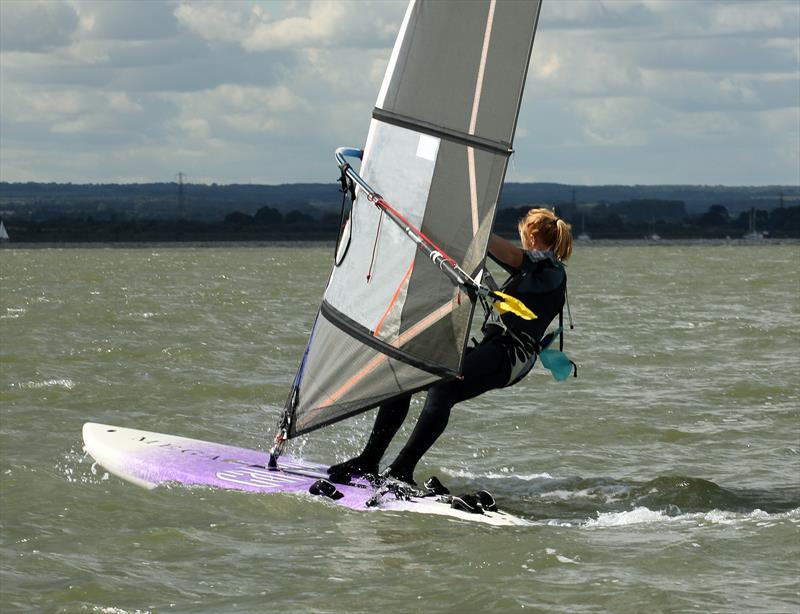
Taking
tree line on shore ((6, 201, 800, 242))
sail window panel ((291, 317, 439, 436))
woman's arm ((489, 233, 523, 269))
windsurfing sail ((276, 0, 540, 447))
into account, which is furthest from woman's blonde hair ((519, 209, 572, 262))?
tree line on shore ((6, 201, 800, 242))

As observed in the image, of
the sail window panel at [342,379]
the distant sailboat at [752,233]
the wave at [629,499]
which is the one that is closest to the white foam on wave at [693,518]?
the wave at [629,499]

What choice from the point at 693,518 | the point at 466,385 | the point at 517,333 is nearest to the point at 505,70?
the point at 517,333

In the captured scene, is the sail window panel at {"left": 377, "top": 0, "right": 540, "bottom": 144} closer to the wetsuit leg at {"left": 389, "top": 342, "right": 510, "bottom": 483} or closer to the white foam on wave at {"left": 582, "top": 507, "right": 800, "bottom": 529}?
the wetsuit leg at {"left": 389, "top": 342, "right": 510, "bottom": 483}

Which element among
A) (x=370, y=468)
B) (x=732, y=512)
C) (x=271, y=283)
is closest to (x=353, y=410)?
(x=370, y=468)

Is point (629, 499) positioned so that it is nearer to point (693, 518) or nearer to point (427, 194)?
point (693, 518)

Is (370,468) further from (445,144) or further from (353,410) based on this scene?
(445,144)

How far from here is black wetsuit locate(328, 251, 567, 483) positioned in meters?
8.05

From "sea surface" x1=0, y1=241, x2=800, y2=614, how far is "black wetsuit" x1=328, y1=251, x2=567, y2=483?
0.54 m

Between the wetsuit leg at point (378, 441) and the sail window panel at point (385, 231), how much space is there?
1.48 feet

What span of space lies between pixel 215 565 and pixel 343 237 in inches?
80.4

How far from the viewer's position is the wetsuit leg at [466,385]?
8125 mm

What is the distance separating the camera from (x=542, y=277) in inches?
317

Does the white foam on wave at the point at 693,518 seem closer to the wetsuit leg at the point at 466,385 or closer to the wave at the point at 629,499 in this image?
the wave at the point at 629,499

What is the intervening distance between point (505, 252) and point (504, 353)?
0.62 meters
